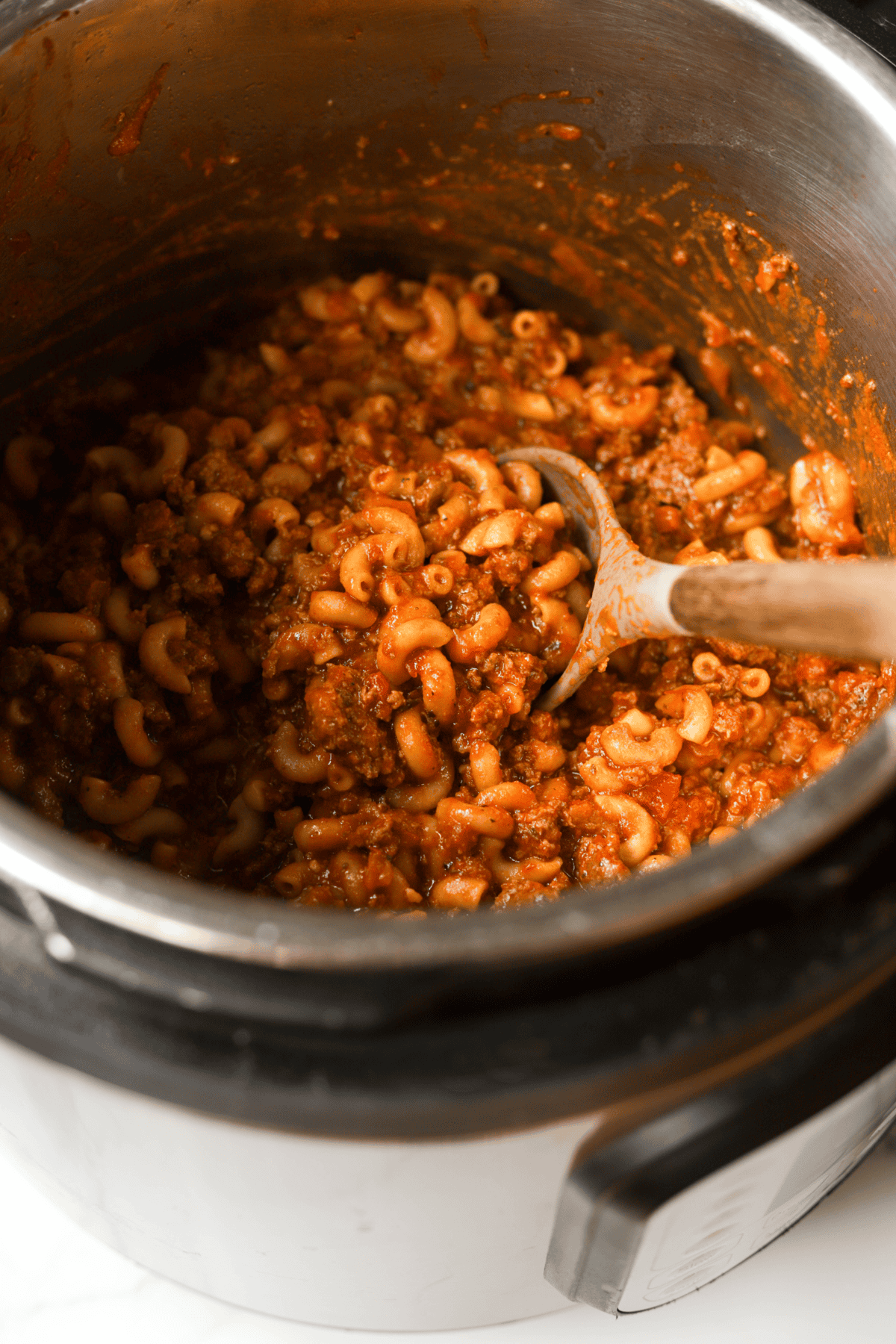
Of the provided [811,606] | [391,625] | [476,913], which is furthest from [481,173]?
[476,913]

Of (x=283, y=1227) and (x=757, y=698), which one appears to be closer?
(x=283, y=1227)

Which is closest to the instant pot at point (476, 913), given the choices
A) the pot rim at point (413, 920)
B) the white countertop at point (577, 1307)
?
the pot rim at point (413, 920)

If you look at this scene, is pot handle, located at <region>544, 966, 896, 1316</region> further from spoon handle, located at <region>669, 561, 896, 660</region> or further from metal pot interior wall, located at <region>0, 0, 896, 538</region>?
metal pot interior wall, located at <region>0, 0, 896, 538</region>

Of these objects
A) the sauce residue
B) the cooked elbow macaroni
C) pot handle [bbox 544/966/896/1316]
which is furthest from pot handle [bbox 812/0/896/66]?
pot handle [bbox 544/966/896/1316]

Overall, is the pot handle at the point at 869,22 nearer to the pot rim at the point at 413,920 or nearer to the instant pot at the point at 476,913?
the instant pot at the point at 476,913

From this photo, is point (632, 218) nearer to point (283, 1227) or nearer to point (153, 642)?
point (153, 642)

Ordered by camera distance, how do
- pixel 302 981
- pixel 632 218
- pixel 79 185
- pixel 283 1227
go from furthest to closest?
1. pixel 632 218
2. pixel 79 185
3. pixel 283 1227
4. pixel 302 981

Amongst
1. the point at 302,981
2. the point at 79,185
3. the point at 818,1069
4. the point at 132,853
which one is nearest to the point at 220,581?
the point at 132,853
